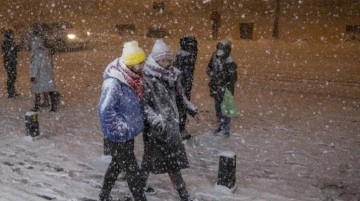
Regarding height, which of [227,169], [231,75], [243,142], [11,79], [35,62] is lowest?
[243,142]

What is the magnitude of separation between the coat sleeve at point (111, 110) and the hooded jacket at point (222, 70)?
Result: 3.33m

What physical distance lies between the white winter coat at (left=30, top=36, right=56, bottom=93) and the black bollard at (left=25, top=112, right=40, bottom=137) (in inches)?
65.6

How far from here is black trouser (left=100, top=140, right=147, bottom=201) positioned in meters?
4.34

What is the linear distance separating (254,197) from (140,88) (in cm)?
201

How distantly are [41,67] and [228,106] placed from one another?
409 cm

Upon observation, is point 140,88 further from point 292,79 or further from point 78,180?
point 292,79

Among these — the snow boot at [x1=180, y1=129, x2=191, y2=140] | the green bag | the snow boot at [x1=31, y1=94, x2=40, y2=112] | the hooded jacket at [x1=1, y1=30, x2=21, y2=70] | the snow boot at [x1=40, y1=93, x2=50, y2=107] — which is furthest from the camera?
the hooded jacket at [x1=1, y1=30, x2=21, y2=70]

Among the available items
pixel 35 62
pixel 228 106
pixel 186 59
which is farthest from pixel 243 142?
pixel 35 62

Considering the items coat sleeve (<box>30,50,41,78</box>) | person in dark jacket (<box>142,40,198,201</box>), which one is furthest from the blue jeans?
coat sleeve (<box>30,50,41,78</box>)

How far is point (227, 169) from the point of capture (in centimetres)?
532

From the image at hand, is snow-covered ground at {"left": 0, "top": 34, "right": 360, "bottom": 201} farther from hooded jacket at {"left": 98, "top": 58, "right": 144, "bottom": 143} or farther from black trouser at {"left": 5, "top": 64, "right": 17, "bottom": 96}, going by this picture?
hooded jacket at {"left": 98, "top": 58, "right": 144, "bottom": 143}

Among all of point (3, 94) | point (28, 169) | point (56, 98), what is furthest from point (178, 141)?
point (3, 94)

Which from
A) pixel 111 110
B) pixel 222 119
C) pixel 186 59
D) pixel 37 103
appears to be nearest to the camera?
pixel 111 110

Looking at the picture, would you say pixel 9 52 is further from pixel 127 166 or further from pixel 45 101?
pixel 127 166
